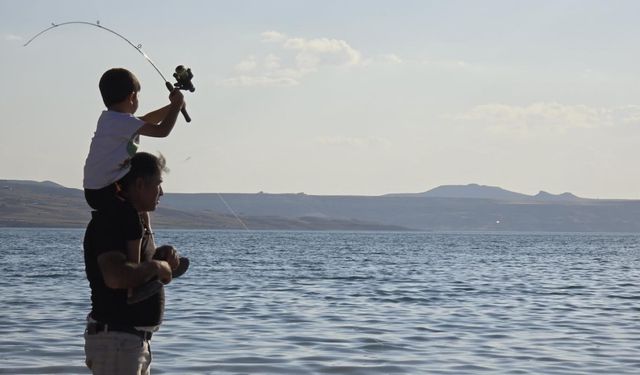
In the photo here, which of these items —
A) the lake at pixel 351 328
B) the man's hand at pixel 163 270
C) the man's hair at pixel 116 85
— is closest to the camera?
the man's hand at pixel 163 270

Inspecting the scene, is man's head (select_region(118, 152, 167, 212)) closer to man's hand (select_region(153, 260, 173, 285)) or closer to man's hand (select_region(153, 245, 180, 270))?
man's hand (select_region(153, 245, 180, 270))

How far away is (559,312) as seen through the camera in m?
21.3

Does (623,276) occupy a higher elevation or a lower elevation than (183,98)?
lower

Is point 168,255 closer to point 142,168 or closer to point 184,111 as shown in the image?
point 142,168

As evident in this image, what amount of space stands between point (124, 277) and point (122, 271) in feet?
0.10

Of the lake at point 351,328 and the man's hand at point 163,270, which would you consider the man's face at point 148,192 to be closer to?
the man's hand at point 163,270

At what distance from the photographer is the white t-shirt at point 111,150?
214 inches

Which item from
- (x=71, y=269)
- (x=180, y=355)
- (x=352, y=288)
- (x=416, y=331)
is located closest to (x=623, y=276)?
(x=352, y=288)

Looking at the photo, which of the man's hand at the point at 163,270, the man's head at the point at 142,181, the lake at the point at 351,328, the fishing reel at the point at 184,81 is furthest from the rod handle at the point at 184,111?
the lake at the point at 351,328

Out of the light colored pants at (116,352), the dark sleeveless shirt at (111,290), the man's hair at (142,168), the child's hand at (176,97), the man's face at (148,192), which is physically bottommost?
the light colored pants at (116,352)

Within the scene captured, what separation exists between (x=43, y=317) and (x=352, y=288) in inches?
452

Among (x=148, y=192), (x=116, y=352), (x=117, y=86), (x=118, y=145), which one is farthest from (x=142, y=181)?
(x=116, y=352)

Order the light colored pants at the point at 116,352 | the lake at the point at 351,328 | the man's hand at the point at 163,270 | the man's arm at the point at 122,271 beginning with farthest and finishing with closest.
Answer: the lake at the point at 351,328, the light colored pants at the point at 116,352, the man's hand at the point at 163,270, the man's arm at the point at 122,271

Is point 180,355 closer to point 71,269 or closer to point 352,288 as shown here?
point 352,288
